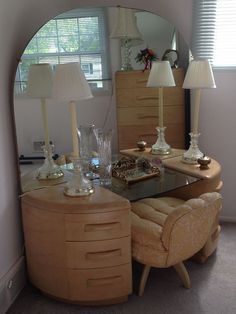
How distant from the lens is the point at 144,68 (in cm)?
241

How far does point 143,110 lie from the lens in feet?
8.18

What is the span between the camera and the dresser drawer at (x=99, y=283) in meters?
1.83

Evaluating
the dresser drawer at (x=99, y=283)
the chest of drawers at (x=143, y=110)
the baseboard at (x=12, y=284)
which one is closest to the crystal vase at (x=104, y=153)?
the chest of drawers at (x=143, y=110)

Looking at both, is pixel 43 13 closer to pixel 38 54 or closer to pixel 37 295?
pixel 38 54

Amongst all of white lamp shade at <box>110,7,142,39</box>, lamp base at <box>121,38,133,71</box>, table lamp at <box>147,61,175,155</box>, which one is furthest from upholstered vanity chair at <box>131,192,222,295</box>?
white lamp shade at <box>110,7,142,39</box>

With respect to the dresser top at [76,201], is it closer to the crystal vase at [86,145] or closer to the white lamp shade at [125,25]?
the crystal vase at [86,145]

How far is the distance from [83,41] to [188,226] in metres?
1.31

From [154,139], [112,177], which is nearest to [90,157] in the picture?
[112,177]

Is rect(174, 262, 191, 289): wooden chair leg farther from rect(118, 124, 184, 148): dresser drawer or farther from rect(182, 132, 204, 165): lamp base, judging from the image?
rect(118, 124, 184, 148): dresser drawer

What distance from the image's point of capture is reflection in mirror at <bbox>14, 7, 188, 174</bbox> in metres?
2.11

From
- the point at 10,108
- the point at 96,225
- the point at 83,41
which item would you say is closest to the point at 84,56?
the point at 83,41

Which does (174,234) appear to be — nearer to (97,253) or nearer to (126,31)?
(97,253)

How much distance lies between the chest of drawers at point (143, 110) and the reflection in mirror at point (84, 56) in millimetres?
59

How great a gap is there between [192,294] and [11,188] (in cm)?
112
